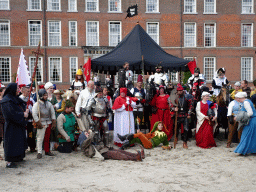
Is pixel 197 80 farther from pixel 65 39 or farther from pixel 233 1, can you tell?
pixel 233 1

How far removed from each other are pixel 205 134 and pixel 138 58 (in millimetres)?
3831

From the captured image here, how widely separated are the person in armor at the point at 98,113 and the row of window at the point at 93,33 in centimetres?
1963

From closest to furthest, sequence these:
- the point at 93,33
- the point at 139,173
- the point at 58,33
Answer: the point at 139,173 → the point at 58,33 → the point at 93,33

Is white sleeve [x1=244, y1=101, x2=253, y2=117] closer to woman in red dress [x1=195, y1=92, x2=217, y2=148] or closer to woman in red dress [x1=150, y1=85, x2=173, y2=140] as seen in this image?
woman in red dress [x1=195, y1=92, x2=217, y2=148]

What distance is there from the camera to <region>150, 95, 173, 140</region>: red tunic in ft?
29.0

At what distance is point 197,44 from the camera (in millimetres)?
27766

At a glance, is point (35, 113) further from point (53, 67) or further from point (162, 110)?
point (53, 67)

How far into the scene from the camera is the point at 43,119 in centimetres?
695

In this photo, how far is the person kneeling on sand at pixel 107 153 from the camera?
6758mm

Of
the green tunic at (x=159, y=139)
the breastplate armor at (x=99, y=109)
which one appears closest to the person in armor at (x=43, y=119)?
the breastplate armor at (x=99, y=109)

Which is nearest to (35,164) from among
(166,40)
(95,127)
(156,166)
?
(95,127)

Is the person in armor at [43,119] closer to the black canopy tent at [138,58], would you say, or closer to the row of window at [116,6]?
the black canopy tent at [138,58]

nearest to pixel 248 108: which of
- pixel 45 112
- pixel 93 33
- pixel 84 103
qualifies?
pixel 84 103

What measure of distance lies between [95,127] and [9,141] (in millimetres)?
2370
